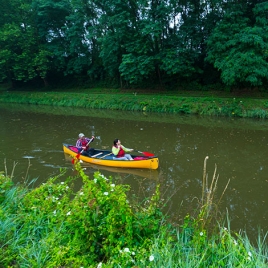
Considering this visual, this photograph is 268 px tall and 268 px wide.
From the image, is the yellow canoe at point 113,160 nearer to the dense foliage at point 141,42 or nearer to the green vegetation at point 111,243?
the green vegetation at point 111,243

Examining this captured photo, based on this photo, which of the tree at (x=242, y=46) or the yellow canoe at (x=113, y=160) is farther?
the tree at (x=242, y=46)

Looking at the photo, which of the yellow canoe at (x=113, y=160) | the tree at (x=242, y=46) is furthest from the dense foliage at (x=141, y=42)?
the yellow canoe at (x=113, y=160)

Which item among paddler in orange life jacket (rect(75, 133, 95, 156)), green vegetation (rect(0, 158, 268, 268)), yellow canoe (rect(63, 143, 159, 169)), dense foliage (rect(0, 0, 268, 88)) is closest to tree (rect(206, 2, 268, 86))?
dense foliage (rect(0, 0, 268, 88))

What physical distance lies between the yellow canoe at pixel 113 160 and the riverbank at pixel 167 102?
10.3m

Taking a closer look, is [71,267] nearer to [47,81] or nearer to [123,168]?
[123,168]

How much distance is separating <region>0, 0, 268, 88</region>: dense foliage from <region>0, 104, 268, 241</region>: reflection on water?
4.54 meters

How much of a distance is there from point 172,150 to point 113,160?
2980 mm

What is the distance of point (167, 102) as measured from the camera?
64.8ft

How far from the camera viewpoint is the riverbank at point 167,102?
54.9ft

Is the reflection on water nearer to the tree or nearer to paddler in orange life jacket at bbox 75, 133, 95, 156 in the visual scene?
paddler in orange life jacket at bbox 75, 133, 95, 156

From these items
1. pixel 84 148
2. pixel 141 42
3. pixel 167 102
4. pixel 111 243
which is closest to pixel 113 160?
pixel 84 148

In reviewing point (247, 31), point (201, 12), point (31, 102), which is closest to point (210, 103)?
point (247, 31)

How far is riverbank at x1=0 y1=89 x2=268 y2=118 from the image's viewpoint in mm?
16734

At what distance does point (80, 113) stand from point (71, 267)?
19.2 metres
